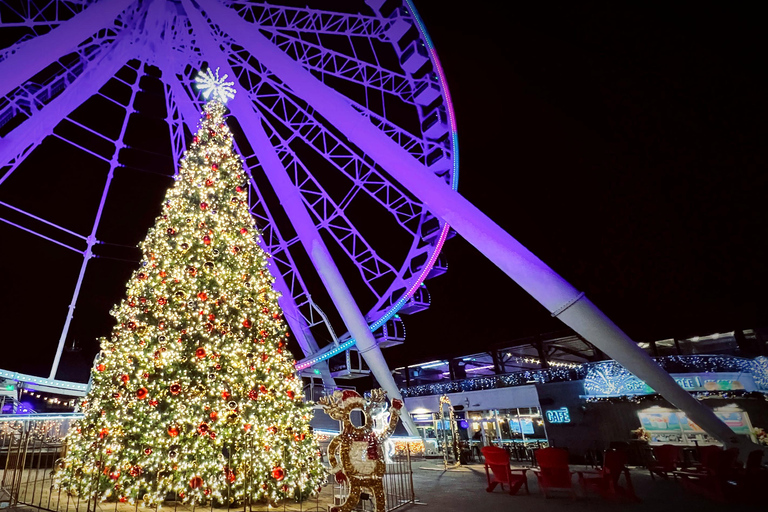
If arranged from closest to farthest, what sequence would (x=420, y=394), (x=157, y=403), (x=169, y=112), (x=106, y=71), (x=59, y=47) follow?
(x=157, y=403)
(x=59, y=47)
(x=106, y=71)
(x=169, y=112)
(x=420, y=394)

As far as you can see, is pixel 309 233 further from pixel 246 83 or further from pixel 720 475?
pixel 720 475

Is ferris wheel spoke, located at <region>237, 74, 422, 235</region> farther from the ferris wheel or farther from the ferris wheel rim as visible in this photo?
the ferris wheel rim

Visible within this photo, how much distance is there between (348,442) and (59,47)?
974 centimetres

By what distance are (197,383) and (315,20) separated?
33.0ft

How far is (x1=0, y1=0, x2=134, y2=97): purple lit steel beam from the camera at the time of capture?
8.01m

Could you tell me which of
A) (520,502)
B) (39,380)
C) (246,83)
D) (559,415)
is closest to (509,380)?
(559,415)

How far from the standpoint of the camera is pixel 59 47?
8.53 metres

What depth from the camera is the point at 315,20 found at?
11.7 metres

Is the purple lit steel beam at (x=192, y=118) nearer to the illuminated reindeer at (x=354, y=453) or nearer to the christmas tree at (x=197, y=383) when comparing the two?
the christmas tree at (x=197, y=383)

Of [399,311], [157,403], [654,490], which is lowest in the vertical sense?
[654,490]

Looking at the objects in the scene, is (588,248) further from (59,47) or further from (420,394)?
(59,47)

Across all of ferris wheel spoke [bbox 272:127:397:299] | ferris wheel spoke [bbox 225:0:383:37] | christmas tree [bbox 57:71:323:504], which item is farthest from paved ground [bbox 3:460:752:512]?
ferris wheel spoke [bbox 225:0:383:37]

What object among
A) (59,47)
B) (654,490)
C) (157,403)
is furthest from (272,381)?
(654,490)

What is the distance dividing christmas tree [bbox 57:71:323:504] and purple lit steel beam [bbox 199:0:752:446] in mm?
4020
